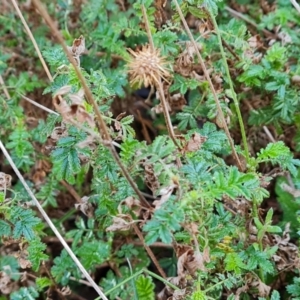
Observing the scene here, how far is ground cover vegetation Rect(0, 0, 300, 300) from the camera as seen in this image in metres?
1.19

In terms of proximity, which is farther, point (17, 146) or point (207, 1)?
point (17, 146)

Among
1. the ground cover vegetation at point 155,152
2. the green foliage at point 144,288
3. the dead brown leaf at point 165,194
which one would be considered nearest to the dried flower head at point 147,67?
the ground cover vegetation at point 155,152

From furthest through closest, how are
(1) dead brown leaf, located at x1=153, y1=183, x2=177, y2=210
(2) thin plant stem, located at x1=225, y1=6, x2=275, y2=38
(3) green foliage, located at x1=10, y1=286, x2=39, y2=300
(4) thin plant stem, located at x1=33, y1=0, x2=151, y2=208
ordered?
(2) thin plant stem, located at x1=225, y1=6, x2=275, y2=38 → (3) green foliage, located at x1=10, y1=286, x2=39, y2=300 → (1) dead brown leaf, located at x1=153, y1=183, x2=177, y2=210 → (4) thin plant stem, located at x1=33, y1=0, x2=151, y2=208

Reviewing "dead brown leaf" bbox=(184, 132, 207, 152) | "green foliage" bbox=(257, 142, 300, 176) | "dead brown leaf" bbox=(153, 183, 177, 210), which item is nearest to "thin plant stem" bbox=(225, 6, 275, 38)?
"green foliage" bbox=(257, 142, 300, 176)

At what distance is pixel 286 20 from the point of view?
1841 millimetres

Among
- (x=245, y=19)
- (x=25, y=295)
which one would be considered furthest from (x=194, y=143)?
(x=245, y=19)

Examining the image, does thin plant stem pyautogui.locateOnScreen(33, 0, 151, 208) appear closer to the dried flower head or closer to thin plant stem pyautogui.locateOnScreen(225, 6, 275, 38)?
the dried flower head

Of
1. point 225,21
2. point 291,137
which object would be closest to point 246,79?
point 291,137

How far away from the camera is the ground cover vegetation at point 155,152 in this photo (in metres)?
1.19

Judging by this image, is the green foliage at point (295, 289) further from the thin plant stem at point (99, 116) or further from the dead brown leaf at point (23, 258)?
the dead brown leaf at point (23, 258)

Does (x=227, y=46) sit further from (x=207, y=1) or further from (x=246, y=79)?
(x=207, y=1)

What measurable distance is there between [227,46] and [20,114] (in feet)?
2.13

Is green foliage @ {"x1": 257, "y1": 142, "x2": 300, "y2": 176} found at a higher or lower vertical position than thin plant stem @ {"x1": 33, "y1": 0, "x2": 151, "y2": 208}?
lower

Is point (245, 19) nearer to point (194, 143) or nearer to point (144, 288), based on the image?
point (194, 143)
